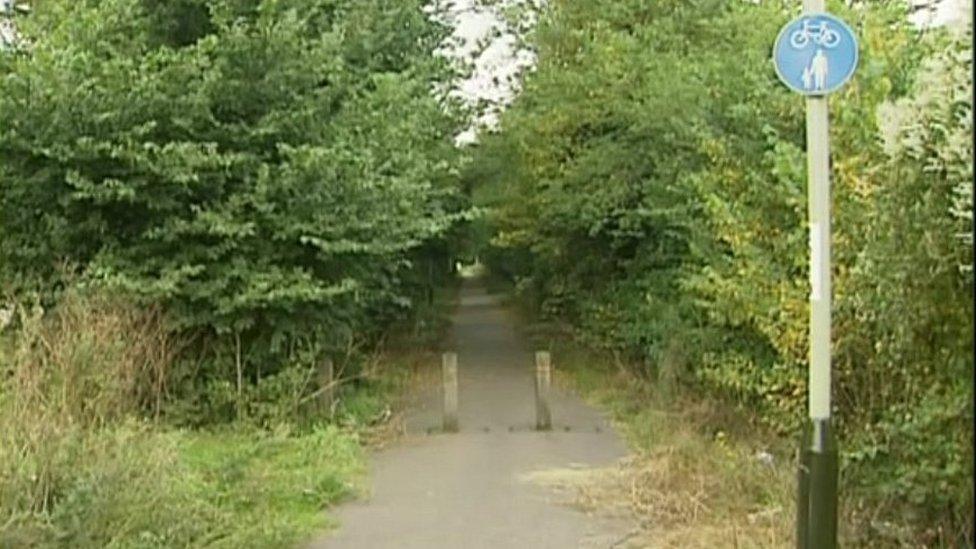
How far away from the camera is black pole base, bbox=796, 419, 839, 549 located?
5.70m

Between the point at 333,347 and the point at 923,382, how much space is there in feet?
28.9

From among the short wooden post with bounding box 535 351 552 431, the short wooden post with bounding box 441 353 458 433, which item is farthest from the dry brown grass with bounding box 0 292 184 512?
the short wooden post with bounding box 535 351 552 431

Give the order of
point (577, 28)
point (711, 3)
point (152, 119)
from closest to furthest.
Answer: point (152, 119)
point (711, 3)
point (577, 28)

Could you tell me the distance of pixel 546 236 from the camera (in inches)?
804

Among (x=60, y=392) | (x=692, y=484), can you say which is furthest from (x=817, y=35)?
(x=60, y=392)

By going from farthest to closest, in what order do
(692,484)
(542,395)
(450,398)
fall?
1. (542,395)
2. (450,398)
3. (692,484)

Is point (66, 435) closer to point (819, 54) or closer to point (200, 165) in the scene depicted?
point (819, 54)

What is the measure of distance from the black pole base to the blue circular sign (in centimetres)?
160

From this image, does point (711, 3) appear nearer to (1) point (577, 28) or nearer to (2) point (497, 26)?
(1) point (577, 28)

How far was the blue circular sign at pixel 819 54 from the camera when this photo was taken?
5.89m

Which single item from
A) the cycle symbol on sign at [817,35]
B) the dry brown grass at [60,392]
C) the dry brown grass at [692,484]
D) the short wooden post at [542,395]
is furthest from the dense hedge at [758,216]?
the dry brown grass at [60,392]

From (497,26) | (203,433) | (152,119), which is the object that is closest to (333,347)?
(203,433)

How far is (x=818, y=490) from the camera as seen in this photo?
5715 millimetres

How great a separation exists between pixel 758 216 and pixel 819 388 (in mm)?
3708
